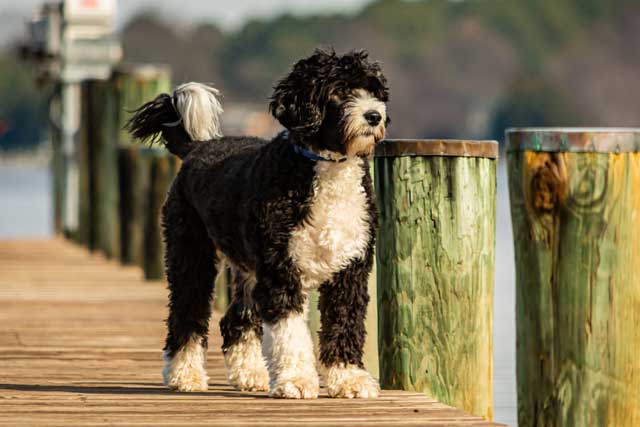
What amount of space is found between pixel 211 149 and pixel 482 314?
1502 mm

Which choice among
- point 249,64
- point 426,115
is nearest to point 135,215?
point 426,115

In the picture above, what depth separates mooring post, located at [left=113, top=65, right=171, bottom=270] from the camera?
43.6 feet

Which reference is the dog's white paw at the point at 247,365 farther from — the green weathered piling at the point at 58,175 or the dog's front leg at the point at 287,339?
the green weathered piling at the point at 58,175

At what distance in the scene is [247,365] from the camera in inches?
268

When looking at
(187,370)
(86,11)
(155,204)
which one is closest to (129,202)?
(155,204)

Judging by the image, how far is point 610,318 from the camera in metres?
5.45

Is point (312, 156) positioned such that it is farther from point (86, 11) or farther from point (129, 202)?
point (86, 11)

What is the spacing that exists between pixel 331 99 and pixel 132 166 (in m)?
7.46

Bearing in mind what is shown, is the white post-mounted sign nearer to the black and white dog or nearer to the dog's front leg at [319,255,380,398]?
the black and white dog

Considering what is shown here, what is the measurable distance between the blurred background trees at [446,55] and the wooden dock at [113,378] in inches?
4597

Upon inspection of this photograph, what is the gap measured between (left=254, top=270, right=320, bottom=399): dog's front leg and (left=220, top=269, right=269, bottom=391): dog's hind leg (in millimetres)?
514

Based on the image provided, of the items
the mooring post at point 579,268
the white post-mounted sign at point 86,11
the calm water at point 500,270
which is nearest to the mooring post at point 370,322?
the mooring post at point 579,268

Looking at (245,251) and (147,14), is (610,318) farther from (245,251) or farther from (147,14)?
(147,14)

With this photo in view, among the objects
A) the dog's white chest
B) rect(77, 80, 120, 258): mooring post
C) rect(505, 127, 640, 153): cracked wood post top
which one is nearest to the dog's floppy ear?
the dog's white chest
